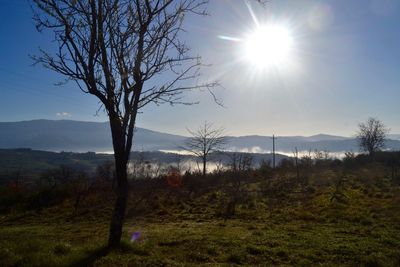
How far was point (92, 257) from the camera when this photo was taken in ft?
25.1

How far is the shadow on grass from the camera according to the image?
7147 millimetres

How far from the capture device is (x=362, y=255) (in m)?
8.04

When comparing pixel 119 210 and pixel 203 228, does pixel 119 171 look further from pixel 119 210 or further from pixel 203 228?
pixel 203 228

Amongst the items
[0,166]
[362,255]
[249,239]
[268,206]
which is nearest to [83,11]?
[249,239]

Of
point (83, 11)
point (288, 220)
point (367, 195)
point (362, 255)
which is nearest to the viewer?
point (362, 255)

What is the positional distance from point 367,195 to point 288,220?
11348 mm

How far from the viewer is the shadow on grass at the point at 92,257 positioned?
7.15 meters

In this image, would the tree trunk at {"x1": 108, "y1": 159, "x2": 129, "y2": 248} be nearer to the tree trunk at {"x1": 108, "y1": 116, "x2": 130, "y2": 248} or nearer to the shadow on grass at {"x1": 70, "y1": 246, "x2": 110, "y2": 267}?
the tree trunk at {"x1": 108, "y1": 116, "x2": 130, "y2": 248}

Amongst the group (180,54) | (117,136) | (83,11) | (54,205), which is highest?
(83,11)

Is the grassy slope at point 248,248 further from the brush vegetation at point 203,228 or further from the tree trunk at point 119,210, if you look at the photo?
the tree trunk at point 119,210

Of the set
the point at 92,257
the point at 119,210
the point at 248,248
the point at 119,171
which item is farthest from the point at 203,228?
the point at 92,257

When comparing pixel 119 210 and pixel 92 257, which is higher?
pixel 119 210

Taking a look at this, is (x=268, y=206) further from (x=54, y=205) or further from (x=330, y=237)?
(x=54, y=205)

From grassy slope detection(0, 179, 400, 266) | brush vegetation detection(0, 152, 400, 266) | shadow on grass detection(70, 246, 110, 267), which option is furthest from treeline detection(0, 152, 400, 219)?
shadow on grass detection(70, 246, 110, 267)
